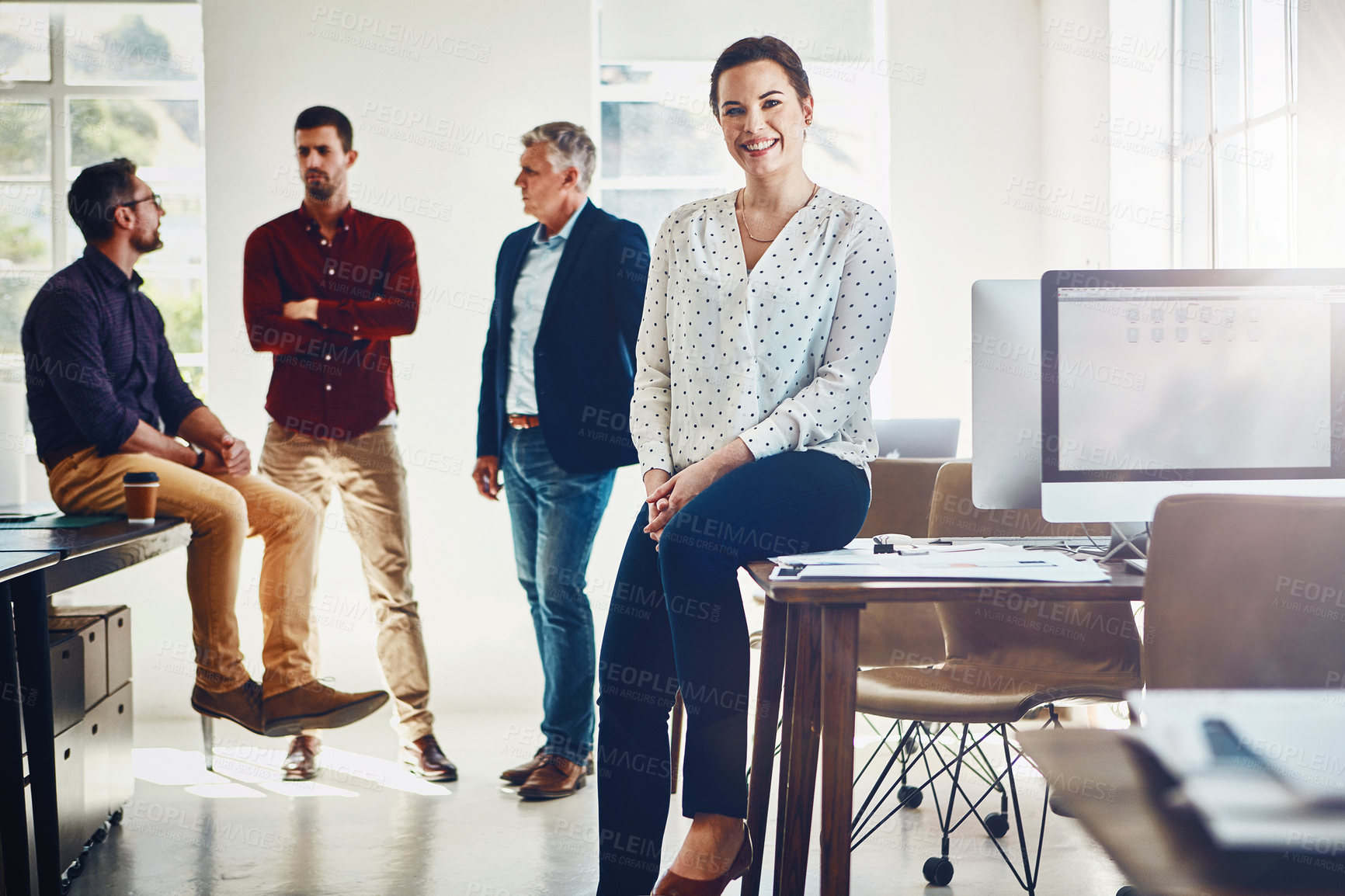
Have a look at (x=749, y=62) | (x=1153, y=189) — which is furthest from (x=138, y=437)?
(x=1153, y=189)

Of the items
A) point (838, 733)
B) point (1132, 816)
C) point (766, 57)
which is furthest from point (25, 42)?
point (1132, 816)

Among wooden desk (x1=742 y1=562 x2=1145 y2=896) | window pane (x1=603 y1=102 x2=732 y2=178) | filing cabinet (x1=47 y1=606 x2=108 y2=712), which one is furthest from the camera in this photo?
window pane (x1=603 y1=102 x2=732 y2=178)

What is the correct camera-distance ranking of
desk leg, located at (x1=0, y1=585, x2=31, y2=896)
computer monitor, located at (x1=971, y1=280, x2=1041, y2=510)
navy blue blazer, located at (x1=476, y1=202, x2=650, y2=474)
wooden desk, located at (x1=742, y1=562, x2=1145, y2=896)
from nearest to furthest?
wooden desk, located at (x1=742, y1=562, x2=1145, y2=896) → computer monitor, located at (x1=971, y1=280, x2=1041, y2=510) → desk leg, located at (x1=0, y1=585, x2=31, y2=896) → navy blue blazer, located at (x1=476, y1=202, x2=650, y2=474)

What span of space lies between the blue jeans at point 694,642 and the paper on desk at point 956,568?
0.13m

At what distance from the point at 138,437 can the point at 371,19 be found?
2024mm

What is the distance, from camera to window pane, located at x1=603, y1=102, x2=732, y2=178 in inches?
173

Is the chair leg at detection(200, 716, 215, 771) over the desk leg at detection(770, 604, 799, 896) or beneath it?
beneath

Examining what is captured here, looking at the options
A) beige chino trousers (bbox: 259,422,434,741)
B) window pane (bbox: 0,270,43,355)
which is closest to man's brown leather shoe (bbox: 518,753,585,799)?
beige chino trousers (bbox: 259,422,434,741)

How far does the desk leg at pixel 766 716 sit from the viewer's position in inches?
75.7

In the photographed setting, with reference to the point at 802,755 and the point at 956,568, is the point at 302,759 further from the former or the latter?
the point at 956,568

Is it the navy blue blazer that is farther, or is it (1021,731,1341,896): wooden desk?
the navy blue blazer

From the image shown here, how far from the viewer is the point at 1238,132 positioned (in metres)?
3.44

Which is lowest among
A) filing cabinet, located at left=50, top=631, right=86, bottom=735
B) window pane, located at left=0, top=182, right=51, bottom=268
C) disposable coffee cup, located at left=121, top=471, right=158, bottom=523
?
filing cabinet, located at left=50, top=631, right=86, bottom=735

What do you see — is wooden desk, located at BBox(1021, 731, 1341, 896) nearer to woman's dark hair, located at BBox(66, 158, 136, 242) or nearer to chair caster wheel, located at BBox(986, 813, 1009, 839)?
chair caster wheel, located at BBox(986, 813, 1009, 839)
